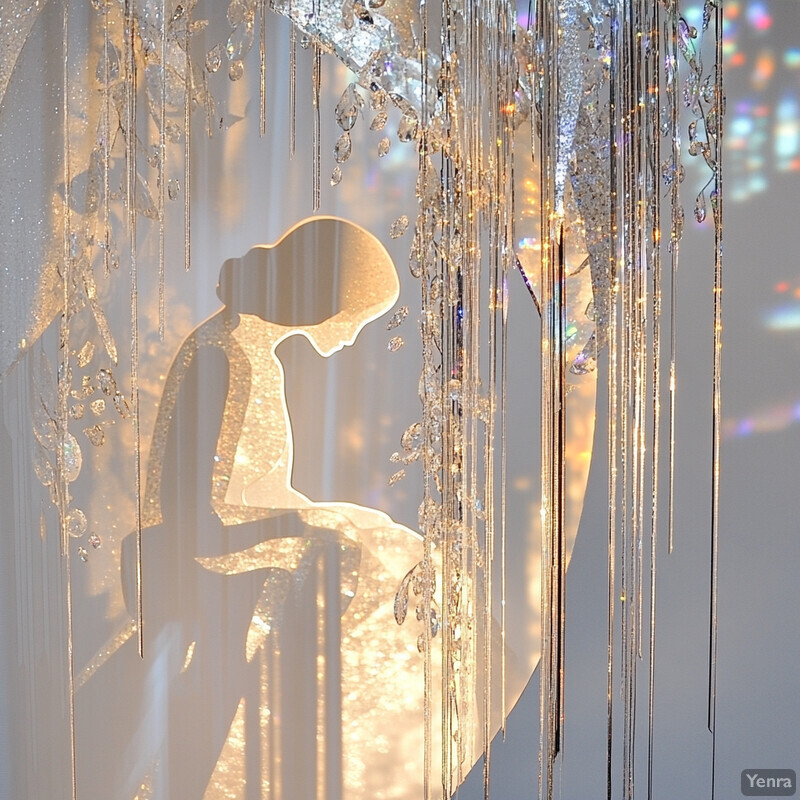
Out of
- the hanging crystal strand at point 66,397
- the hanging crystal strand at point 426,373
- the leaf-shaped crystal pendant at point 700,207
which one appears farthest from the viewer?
the leaf-shaped crystal pendant at point 700,207

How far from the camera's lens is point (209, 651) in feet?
4.69

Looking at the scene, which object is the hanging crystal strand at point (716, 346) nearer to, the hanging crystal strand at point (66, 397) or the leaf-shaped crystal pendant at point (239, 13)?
the leaf-shaped crystal pendant at point (239, 13)

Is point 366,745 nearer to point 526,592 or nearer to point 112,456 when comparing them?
point 526,592

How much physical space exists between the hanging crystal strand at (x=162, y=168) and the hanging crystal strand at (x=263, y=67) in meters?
0.15

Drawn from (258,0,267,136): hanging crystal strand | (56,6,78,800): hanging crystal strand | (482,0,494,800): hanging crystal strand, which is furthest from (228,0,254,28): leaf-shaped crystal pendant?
(482,0,494,800): hanging crystal strand

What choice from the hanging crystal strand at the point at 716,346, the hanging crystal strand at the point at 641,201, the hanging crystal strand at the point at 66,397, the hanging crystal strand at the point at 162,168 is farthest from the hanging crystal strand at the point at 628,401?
the hanging crystal strand at the point at 66,397

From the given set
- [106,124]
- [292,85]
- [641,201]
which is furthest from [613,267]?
[106,124]

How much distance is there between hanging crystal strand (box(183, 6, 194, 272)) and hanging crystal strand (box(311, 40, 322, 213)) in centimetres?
20

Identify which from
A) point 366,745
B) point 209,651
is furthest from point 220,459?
point 366,745

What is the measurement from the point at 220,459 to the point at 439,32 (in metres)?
0.78

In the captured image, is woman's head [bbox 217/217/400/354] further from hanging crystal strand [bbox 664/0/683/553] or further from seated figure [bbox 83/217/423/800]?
hanging crystal strand [bbox 664/0/683/553]

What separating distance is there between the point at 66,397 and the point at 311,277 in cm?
45

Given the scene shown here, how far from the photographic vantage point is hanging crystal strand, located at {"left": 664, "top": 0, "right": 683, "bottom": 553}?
1.33 m

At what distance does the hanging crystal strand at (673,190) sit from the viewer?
52.3 inches
